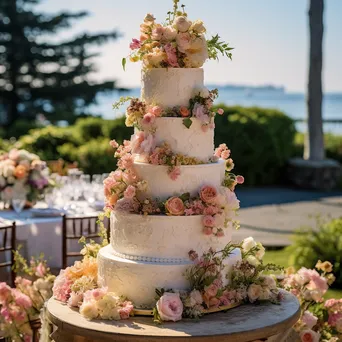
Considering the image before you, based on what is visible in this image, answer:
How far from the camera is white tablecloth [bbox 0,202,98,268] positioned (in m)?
8.08

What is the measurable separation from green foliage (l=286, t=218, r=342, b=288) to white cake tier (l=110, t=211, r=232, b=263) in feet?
14.2

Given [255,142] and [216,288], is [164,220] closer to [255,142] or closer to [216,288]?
[216,288]

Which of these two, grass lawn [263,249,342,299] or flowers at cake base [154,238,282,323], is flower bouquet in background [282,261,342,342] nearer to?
flowers at cake base [154,238,282,323]

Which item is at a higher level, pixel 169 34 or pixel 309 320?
pixel 169 34

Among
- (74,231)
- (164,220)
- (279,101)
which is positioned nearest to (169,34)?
(164,220)

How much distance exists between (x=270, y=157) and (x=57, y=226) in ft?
35.6

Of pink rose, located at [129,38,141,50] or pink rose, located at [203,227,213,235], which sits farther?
pink rose, located at [129,38,141,50]

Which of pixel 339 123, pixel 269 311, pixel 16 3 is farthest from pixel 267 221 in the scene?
pixel 16 3

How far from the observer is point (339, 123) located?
2352 centimetres

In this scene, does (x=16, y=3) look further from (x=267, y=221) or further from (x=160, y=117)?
(x=160, y=117)

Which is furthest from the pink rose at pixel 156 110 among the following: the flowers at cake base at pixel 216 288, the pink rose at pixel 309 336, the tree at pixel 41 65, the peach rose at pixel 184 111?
the tree at pixel 41 65

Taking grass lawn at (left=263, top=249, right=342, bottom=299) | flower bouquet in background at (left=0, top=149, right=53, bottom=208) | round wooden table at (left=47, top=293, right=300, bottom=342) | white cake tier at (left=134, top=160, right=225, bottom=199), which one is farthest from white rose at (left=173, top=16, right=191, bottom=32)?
grass lawn at (left=263, top=249, right=342, bottom=299)

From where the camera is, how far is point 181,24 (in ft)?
16.2

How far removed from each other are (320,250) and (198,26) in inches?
188
